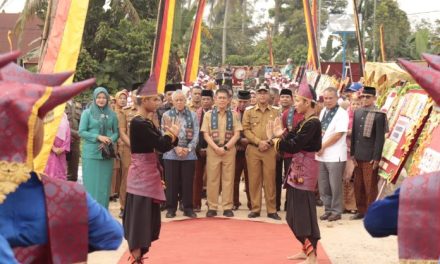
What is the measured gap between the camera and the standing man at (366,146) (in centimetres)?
928

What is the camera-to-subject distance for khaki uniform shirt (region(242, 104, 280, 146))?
32.1 ft

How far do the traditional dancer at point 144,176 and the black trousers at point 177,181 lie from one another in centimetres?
331

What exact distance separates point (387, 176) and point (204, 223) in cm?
240

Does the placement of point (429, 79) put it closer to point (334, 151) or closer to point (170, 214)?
point (334, 151)

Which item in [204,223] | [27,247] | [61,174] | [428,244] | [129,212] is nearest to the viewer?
[27,247]

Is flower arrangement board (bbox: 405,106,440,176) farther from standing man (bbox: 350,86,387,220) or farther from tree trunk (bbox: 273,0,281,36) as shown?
tree trunk (bbox: 273,0,281,36)

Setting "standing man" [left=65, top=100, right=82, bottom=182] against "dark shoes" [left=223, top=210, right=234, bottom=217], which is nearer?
"dark shoes" [left=223, top=210, right=234, bottom=217]

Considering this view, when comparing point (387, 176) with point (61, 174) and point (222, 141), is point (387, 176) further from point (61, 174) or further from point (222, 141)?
point (61, 174)

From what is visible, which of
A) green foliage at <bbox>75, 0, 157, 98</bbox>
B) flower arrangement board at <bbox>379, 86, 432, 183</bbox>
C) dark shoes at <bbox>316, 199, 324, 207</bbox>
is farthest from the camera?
green foliage at <bbox>75, 0, 157, 98</bbox>

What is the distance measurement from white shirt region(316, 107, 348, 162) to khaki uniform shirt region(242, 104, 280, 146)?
73cm

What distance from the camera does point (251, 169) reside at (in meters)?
9.90

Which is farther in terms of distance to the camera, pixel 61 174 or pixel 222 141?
pixel 222 141

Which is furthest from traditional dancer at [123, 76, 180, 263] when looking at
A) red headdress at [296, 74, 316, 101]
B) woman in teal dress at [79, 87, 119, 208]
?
woman in teal dress at [79, 87, 119, 208]

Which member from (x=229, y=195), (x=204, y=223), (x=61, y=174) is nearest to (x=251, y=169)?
(x=229, y=195)
